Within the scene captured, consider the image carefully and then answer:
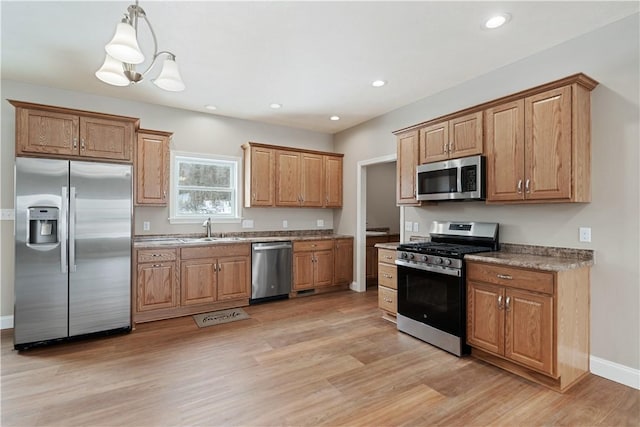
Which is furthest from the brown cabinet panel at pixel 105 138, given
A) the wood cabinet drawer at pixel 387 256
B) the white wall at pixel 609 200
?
the white wall at pixel 609 200

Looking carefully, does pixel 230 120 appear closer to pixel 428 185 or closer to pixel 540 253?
pixel 428 185

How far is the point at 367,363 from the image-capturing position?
2.73 m

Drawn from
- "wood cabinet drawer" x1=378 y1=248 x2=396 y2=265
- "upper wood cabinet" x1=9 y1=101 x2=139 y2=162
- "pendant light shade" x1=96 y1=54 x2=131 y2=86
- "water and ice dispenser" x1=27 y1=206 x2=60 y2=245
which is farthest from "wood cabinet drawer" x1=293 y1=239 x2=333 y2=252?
"pendant light shade" x1=96 y1=54 x2=131 y2=86

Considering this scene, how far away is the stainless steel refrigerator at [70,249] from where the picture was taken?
300 cm

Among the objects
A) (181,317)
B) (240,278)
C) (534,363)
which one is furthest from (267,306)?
(534,363)

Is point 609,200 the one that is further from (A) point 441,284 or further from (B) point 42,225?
(B) point 42,225

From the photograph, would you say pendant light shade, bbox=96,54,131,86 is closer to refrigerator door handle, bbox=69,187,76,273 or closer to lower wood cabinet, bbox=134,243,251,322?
refrigerator door handle, bbox=69,187,76,273

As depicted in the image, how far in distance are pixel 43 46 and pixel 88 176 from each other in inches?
48.1

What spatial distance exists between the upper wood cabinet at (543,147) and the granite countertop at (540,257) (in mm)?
491

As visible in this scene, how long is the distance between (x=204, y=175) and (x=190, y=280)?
5.56ft

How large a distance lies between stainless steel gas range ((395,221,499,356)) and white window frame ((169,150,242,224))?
2.78 m

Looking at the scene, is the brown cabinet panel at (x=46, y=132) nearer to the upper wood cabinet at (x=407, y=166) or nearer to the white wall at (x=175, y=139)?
the white wall at (x=175, y=139)

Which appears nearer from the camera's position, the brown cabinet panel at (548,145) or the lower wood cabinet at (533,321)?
the lower wood cabinet at (533,321)

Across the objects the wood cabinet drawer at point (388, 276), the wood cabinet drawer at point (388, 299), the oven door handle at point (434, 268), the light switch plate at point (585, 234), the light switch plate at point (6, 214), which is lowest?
the wood cabinet drawer at point (388, 299)
